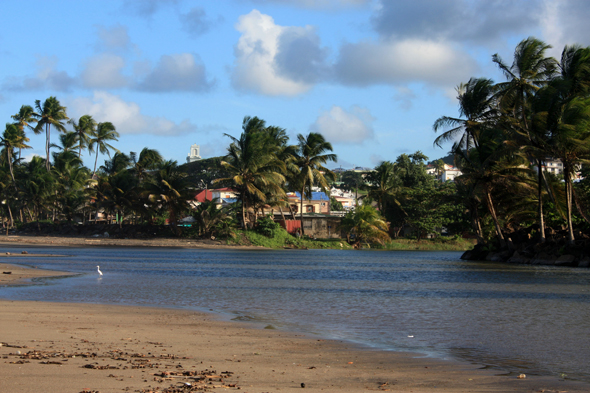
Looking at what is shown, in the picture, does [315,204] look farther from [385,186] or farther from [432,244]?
[432,244]

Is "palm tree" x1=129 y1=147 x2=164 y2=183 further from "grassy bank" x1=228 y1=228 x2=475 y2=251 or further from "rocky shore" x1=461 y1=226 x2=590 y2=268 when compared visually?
"rocky shore" x1=461 y1=226 x2=590 y2=268

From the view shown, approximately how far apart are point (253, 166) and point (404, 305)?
3834 cm

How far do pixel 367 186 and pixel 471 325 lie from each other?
56116 mm

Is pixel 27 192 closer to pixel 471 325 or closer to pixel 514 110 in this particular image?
pixel 514 110

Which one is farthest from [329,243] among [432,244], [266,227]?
[432,244]

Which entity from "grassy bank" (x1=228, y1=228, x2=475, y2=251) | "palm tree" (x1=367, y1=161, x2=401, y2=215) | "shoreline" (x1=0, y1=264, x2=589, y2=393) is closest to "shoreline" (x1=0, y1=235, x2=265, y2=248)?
"grassy bank" (x1=228, y1=228, x2=475, y2=251)

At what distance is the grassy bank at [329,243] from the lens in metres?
53.6

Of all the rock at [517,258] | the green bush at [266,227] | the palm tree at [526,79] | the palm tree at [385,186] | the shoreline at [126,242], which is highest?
the palm tree at [526,79]

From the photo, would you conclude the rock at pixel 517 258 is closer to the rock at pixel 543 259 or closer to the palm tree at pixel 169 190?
the rock at pixel 543 259

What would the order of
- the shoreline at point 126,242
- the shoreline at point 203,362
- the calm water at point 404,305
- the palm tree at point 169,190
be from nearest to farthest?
the shoreline at point 203,362, the calm water at point 404,305, the shoreline at point 126,242, the palm tree at point 169,190

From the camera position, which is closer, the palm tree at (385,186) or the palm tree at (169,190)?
the palm tree at (169,190)

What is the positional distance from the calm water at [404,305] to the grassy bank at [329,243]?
99.5 ft

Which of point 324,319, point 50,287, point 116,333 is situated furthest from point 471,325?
point 50,287

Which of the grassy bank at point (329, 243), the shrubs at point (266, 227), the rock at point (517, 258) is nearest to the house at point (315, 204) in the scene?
the grassy bank at point (329, 243)
